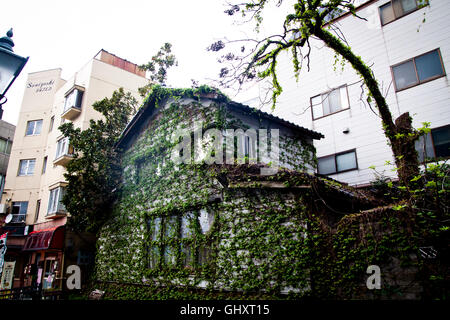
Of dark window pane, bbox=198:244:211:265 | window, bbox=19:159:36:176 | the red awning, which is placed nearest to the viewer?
dark window pane, bbox=198:244:211:265

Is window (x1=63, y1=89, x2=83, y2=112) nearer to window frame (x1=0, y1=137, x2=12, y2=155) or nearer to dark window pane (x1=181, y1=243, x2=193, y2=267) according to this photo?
window frame (x1=0, y1=137, x2=12, y2=155)

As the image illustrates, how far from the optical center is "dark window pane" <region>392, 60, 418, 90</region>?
12.7 metres

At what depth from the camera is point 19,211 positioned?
69.8ft

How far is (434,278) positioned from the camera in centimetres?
547

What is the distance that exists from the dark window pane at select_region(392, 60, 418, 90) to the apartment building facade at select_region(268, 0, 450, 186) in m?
0.04

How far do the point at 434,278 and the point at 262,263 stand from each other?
3639 millimetres

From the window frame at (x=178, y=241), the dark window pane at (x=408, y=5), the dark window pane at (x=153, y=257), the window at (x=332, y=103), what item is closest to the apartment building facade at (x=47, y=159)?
the dark window pane at (x=153, y=257)

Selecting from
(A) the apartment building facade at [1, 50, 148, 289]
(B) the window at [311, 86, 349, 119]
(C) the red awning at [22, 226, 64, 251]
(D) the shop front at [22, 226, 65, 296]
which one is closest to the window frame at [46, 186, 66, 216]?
(A) the apartment building facade at [1, 50, 148, 289]

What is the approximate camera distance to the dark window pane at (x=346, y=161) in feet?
45.9

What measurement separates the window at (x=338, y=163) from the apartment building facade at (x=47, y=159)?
1412 cm

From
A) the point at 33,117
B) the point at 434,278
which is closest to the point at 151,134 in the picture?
the point at 434,278

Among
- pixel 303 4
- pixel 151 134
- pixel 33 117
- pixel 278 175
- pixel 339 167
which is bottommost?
pixel 278 175

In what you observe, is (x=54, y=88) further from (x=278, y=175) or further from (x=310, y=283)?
(x=310, y=283)

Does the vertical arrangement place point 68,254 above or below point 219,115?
below
